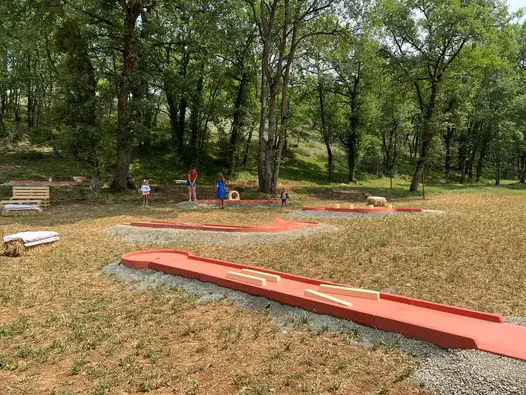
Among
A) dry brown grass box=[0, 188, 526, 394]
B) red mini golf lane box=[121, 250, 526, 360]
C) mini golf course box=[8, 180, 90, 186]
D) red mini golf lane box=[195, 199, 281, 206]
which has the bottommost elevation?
dry brown grass box=[0, 188, 526, 394]

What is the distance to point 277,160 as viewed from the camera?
77.6 ft

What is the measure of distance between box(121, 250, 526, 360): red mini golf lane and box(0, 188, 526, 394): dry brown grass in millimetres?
473

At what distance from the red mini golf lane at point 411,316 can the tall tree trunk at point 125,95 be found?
53.0 feet

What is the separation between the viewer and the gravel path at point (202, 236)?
38.1ft

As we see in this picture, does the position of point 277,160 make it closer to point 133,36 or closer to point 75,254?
point 133,36

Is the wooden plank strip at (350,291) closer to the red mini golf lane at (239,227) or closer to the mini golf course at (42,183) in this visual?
the red mini golf lane at (239,227)

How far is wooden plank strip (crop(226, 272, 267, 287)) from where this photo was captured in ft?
22.7

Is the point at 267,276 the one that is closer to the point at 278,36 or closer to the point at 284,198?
the point at 284,198

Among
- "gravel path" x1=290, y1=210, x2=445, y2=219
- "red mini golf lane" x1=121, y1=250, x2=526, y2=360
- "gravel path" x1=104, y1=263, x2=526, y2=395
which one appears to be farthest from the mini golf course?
"gravel path" x1=104, y1=263, x2=526, y2=395

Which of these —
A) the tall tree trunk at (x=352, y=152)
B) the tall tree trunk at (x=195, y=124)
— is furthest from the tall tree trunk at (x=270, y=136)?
the tall tree trunk at (x=352, y=152)

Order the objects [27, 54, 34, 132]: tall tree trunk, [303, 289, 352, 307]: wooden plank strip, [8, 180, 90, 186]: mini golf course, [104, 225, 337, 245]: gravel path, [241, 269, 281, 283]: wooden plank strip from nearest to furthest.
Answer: [303, 289, 352, 307]: wooden plank strip
[241, 269, 281, 283]: wooden plank strip
[104, 225, 337, 245]: gravel path
[8, 180, 90, 186]: mini golf course
[27, 54, 34, 132]: tall tree trunk

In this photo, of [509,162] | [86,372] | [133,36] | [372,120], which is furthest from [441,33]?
[509,162]

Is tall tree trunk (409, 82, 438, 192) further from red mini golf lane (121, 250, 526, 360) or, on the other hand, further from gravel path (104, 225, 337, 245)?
red mini golf lane (121, 250, 526, 360)

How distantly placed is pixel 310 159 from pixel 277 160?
69.0ft
